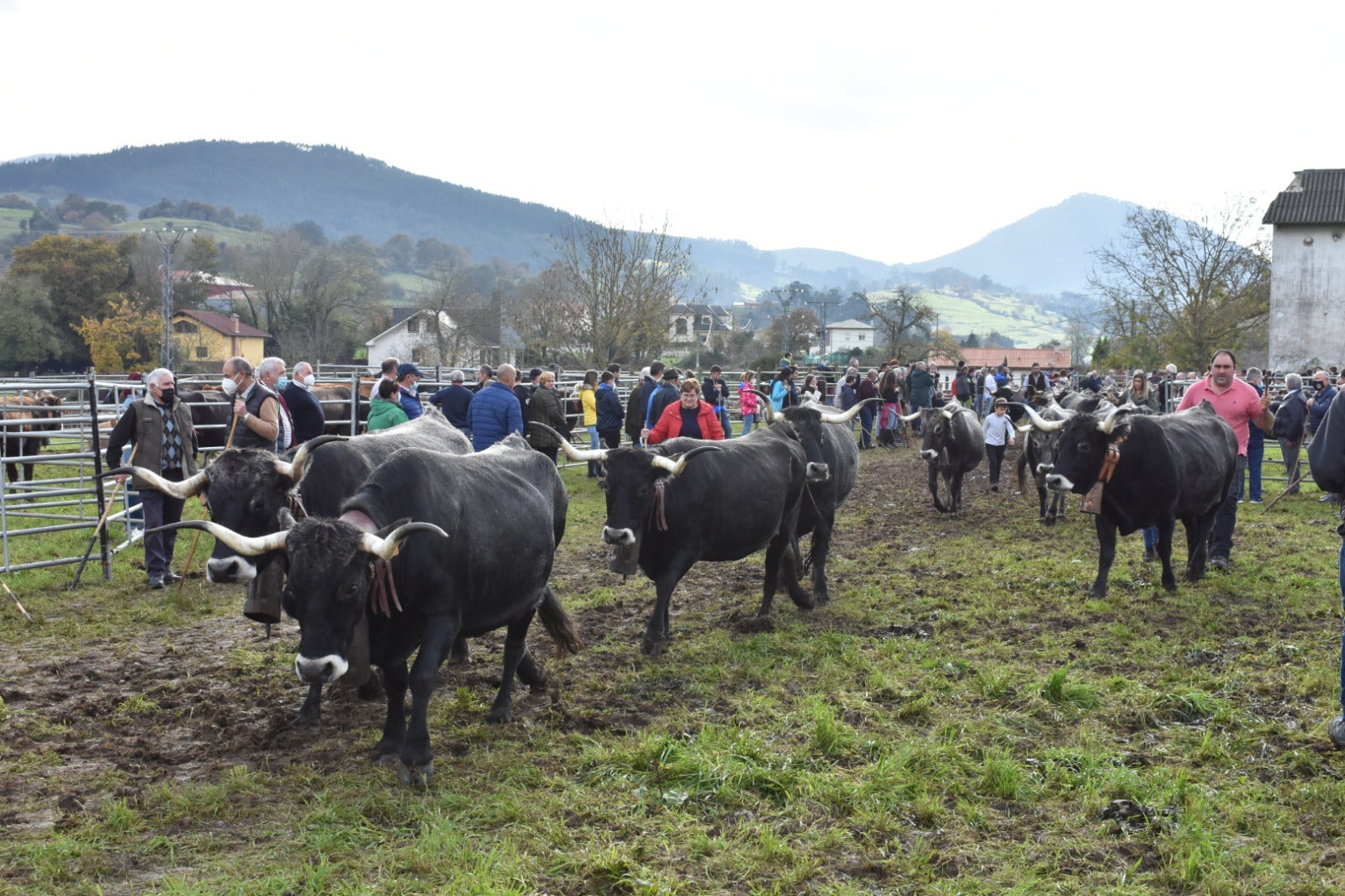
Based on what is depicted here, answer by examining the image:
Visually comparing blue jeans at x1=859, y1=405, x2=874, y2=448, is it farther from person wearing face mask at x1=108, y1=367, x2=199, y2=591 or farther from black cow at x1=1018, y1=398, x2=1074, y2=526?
person wearing face mask at x1=108, y1=367, x2=199, y2=591

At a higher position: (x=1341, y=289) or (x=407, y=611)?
(x=1341, y=289)

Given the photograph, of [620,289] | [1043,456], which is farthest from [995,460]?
[620,289]

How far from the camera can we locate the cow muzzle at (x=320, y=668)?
175 inches

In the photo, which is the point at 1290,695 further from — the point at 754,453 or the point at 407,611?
the point at 407,611

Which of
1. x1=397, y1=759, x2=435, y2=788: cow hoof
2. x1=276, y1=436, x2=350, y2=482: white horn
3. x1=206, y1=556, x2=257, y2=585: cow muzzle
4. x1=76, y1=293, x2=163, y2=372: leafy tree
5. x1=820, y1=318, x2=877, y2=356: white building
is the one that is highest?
x1=820, y1=318, x2=877, y2=356: white building

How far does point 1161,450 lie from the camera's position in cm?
902

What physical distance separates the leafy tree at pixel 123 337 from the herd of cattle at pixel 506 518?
158ft

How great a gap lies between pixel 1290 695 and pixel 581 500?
1100 centimetres

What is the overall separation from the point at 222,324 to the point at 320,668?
6789 cm

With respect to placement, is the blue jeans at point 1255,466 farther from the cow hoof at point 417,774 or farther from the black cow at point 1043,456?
the cow hoof at point 417,774

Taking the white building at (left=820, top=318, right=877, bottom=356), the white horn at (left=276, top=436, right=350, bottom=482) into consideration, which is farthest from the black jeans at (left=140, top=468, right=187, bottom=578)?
the white building at (left=820, top=318, right=877, bottom=356)

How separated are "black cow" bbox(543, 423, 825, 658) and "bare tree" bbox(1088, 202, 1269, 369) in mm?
37563

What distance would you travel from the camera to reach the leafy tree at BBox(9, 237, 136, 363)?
2093 inches

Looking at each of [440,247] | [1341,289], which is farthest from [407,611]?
[440,247]
